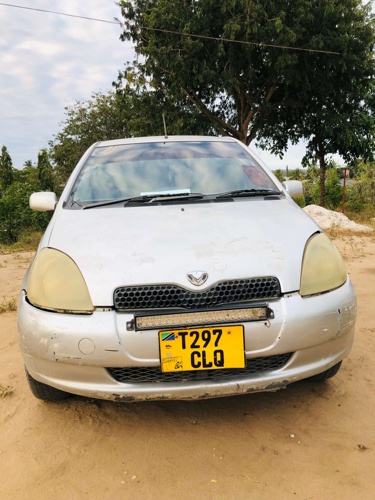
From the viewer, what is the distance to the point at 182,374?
5.72ft

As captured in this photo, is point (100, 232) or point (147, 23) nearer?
point (100, 232)

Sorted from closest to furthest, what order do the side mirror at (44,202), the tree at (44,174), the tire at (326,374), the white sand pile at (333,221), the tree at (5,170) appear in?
the tire at (326,374)
the side mirror at (44,202)
the white sand pile at (333,221)
the tree at (44,174)
the tree at (5,170)

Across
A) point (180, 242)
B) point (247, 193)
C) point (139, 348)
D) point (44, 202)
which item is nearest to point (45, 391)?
point (139, 348)

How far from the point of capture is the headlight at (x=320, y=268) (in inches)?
72.6

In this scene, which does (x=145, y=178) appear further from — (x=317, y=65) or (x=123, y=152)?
(x=317, y=65)

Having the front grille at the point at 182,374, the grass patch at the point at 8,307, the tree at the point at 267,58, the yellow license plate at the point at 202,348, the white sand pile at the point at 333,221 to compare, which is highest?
the tree at the point at 267,58

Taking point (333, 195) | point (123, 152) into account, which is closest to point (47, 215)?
point (123, 152)

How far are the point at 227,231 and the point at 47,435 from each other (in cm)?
129

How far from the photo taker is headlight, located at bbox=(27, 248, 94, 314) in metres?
1.75

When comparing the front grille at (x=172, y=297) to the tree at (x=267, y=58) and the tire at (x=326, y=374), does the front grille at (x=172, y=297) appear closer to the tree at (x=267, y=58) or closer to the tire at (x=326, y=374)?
the tire at (x=326, y=374)

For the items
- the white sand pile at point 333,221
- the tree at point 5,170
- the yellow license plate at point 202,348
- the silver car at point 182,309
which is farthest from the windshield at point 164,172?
the tree at point 5,170

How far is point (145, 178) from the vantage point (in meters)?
2.74

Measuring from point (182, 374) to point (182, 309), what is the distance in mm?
276

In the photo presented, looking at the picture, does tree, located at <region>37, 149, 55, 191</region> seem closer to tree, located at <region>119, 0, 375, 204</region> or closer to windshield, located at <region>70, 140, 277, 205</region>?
tree, located at <region>119, 0, 375, 204</region>
